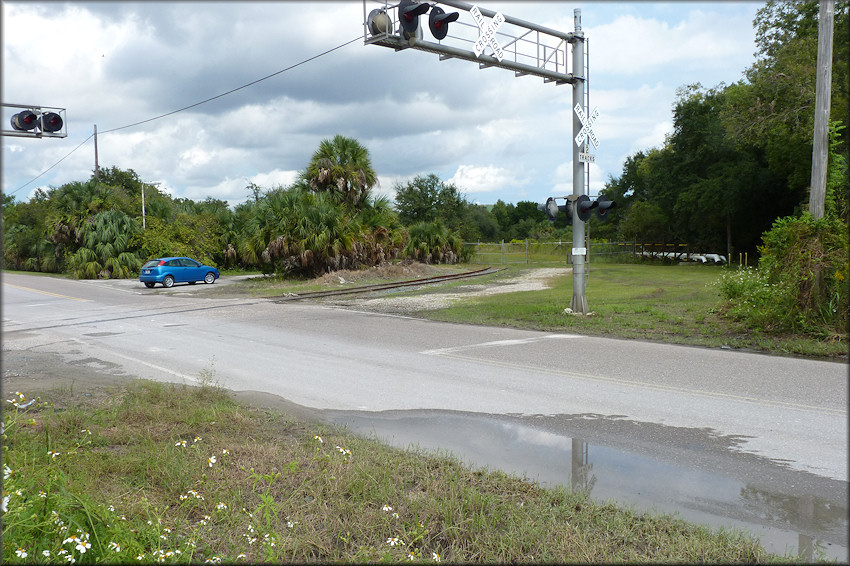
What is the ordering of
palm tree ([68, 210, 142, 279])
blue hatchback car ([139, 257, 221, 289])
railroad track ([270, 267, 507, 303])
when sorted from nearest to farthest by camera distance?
railroad track ([270, 267, 507, 303]) → blue hatchback car ([139, 257, 221, 289]) → palm tree ([68, 210, 142, 279])

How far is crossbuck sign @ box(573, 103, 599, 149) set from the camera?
15273mm

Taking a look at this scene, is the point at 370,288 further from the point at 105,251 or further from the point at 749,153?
the point at 749,153

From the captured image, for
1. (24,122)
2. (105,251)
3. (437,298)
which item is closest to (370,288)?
(437,298)

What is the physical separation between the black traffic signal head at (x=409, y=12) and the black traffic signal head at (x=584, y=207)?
617cm

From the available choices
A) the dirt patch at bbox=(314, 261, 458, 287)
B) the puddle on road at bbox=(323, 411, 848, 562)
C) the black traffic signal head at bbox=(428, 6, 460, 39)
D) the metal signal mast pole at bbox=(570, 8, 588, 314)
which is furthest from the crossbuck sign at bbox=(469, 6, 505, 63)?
the dirt patch at bbox=(314, 261, 458, 287)

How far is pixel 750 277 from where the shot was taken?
14.4 meters

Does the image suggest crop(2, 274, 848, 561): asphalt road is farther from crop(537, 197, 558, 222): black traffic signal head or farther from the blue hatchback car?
the blue hatchback car

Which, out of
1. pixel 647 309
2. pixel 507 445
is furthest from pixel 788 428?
pixel 647 309

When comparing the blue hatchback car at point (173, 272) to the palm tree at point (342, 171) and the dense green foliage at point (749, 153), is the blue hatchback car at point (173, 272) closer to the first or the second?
the palm tree at point (342, 171)

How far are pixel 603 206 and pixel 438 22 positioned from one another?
5857 mm

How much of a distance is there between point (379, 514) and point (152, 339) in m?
10.6

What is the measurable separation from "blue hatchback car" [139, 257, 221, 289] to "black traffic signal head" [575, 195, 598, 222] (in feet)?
77.1

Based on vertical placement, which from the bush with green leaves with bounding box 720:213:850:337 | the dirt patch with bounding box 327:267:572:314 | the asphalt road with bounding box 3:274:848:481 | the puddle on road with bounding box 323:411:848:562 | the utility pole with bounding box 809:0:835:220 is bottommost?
the puddle on road with bounding box 323:411:848:562

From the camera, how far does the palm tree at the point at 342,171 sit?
33.8 metres
